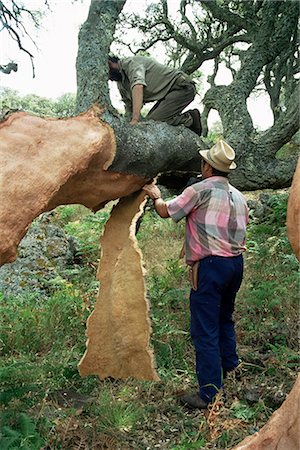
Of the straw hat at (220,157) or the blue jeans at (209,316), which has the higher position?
the straw hat at (220,157)

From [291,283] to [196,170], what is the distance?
184 cm

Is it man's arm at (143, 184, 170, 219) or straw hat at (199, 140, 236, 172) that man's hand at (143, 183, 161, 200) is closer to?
man's arm at (143, 184, 170, 219)

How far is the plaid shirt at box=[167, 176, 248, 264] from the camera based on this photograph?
417 centimetres

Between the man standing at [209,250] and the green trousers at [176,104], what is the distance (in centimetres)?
90

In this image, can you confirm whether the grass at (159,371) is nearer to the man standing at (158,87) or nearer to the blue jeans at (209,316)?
the blue jeans at (209,316)

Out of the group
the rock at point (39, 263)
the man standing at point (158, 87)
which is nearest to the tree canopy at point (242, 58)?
the man standing at point (158, 87)

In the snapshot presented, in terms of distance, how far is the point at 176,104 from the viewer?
→ 5.29 m

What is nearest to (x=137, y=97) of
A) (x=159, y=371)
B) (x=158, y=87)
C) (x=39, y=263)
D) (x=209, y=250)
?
(x=158, y=87)

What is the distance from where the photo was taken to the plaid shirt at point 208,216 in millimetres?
4168

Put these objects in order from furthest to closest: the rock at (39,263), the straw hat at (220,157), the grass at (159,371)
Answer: the rock at (39,263) < the straw hat at (220,157) < the grass at (159,371)

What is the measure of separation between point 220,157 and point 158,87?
4.85 feet

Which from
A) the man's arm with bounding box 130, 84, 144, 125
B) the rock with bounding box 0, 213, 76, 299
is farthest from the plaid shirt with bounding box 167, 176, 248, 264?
the rock with bounding box 0, 213, 76, 299

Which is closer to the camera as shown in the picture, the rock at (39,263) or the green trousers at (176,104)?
the green trousers at (176,104)

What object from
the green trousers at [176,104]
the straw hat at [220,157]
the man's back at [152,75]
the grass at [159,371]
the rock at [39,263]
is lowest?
the grass at [159,371]
